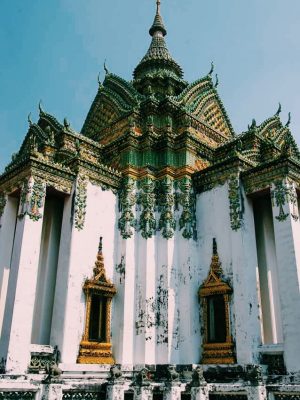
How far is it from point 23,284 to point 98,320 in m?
2.74

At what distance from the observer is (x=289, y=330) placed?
10.9 metres

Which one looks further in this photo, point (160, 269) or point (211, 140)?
point (211, 140)

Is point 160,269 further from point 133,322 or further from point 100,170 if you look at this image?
point 100,170

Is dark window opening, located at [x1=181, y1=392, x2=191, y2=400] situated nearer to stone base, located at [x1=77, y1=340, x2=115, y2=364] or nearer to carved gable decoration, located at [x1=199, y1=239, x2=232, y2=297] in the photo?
stone base, located at [x1=77, y1=340, x2=115, y2=364]

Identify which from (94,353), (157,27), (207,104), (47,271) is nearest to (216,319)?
(94,353)

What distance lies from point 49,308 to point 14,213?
3398 millimetres

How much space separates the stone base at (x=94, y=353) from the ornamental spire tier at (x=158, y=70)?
10.6m

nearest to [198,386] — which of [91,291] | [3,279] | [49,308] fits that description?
[91,291]

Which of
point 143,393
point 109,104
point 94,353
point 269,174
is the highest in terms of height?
point 109,104

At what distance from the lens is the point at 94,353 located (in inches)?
468

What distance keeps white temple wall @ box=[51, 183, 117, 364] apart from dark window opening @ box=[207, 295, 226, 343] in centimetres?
328

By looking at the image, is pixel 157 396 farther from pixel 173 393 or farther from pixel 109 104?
pixel 109 104

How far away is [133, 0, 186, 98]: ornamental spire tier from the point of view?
67.2 ft

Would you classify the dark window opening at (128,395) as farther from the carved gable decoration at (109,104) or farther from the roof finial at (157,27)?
the roof finial at (157,27)
